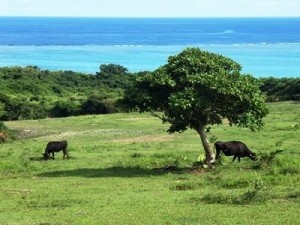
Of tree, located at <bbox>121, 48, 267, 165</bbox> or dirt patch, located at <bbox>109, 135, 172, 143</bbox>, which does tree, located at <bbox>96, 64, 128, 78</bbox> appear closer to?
dirt patch, located at <bbox>109, 135, 172, 143</bbox>

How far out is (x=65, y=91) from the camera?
86.0 meters

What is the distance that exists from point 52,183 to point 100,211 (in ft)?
19.5

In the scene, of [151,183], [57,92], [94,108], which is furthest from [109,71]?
[151,183]

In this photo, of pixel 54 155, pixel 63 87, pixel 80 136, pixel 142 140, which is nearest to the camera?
pixel 54 155

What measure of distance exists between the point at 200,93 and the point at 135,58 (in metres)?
145

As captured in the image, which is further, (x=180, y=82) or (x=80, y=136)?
(x=80, y=136)

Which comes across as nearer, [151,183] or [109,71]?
[151,183]

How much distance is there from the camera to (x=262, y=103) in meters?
23.3

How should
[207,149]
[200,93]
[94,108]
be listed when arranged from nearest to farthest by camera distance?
[200,93]
[207,149]
[94,108]

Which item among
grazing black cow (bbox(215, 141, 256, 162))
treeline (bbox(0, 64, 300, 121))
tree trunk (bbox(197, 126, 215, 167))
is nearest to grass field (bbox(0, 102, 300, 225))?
grazing black cow (bbox(215, 141, 256, 162))

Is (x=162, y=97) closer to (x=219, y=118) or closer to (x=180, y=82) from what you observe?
(x=180, y=82)

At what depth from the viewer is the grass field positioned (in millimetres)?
14797

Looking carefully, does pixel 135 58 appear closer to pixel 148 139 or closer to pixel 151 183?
pixel 148 139

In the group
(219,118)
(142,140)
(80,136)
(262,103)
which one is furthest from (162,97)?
(80,136)
